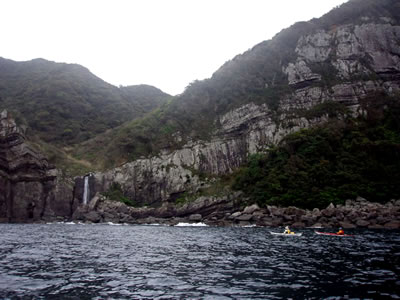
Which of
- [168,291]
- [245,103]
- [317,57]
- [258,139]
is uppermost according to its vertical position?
[317,57]

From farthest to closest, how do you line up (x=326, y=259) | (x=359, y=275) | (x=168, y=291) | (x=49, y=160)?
1. (x=49, y=160)
2. (x=326, y=259)
3. (x=359, y=275)
4. (x=168, y=291)

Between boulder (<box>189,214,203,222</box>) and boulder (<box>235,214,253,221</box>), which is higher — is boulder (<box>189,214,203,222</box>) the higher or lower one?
the lower one

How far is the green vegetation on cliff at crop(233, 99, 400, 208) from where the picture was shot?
204 feet

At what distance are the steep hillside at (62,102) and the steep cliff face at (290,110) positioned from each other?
46501 millimetres

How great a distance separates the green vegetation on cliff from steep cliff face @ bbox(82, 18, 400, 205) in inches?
394

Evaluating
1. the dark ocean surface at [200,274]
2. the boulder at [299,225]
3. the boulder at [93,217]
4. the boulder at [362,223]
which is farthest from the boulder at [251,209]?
the dark ocean surface at [200,274]

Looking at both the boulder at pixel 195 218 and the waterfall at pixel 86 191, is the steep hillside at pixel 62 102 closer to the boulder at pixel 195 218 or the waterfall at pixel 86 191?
the waterfall at pixel 86 191

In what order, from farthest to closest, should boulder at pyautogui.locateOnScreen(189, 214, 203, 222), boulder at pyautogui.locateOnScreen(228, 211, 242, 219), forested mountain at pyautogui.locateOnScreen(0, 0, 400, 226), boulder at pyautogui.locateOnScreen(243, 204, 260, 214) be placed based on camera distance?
boulder at pyautogui.locateOnScreen(189, 214, 203, 222)
forested mountain at pyautogui.locateOnScreen(0, 0, 400, 226)
boulder at pyautogui.locateOnScreen(243, 204, 260, 214)
boulder at pyautogui.locateOnScreen(228, 211, 242, 219)

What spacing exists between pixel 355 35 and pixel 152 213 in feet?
298

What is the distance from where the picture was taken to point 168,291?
11.7 meters

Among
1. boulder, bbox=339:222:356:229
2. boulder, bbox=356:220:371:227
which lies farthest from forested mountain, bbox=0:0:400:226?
boulder, bbox=356:220:371:227

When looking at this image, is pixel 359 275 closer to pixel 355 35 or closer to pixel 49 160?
pixel 49 160

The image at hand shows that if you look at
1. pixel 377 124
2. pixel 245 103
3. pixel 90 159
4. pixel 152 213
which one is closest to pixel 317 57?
pixel 245 103

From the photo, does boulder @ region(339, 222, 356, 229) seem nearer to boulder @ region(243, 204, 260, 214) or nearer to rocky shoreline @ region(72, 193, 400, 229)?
rocky shoreline @ region(72, 193, 400, 229)
